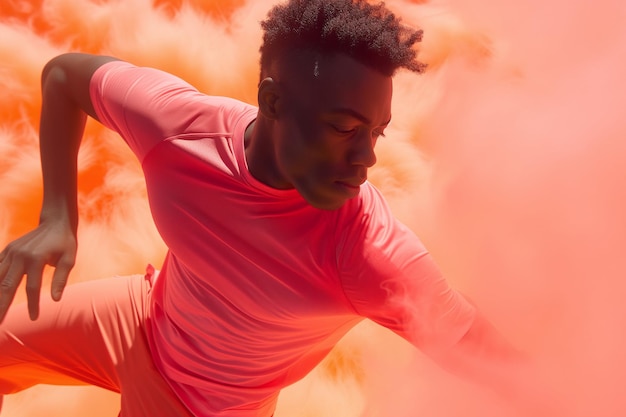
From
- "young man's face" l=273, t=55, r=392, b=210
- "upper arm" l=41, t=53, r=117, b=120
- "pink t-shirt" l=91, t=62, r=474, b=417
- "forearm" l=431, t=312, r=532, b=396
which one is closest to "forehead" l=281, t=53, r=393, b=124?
"young man's face" l=273, t=55, r=392, b=210

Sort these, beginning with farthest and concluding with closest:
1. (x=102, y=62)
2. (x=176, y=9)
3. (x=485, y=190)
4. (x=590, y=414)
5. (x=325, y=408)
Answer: (x=176, y=9) → (x=325, y=408) → (x=102, y=62) → (x=485, y=190) → (x=590, y=414)

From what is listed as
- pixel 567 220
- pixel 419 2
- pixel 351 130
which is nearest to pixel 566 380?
pixel 567 220

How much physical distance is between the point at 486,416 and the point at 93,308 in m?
0.56

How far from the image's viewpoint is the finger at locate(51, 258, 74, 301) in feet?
2.66

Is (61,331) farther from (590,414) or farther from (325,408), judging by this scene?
(590,414)

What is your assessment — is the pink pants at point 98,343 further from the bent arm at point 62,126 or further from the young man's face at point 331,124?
the young man's face at point 331,124

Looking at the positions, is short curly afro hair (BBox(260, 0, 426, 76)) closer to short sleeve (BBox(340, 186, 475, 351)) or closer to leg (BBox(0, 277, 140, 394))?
short sleeve (BBox(340, 186, 475, 351))

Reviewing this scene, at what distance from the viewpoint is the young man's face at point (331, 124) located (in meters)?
0.64

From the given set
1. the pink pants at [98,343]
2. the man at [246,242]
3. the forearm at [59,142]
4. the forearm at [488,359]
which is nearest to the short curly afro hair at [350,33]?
the man at [246,242]

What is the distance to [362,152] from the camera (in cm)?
65

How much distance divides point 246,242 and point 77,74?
0.34 metres

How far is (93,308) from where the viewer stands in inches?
38.7

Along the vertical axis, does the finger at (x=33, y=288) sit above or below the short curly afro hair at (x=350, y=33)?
below

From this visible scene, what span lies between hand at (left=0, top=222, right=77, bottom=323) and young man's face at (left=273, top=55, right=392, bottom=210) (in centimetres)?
33
